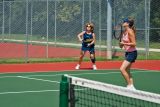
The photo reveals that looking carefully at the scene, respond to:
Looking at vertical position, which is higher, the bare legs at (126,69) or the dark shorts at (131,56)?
the dark shorts at (131,56)

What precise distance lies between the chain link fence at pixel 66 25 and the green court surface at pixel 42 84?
6.81 m

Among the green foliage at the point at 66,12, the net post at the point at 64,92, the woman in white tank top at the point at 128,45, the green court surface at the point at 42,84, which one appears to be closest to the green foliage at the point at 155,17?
the green foliage at the point at 66,12

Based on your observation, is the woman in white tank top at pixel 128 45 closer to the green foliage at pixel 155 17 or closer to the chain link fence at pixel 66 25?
the chain link fence at pixel 66 25

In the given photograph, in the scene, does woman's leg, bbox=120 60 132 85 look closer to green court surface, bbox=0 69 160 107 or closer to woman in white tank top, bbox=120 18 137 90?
woman in white tank top, bbox=120 18 137 90

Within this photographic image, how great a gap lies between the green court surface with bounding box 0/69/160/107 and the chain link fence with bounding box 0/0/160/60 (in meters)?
6.81

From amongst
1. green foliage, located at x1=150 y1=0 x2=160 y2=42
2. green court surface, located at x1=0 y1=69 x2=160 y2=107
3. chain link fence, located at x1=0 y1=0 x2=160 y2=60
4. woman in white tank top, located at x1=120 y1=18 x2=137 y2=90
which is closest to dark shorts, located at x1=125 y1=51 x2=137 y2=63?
woman in white tank top, located at x1=120 y1=18 x2=137 y2=90

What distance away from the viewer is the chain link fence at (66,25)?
A: 23641 millimetres

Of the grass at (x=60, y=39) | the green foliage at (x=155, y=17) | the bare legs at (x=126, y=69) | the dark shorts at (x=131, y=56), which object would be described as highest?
the green foliage at (x=155, y=17)

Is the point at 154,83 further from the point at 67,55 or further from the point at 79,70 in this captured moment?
the point at 67,55

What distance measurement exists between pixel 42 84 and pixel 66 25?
14982mm

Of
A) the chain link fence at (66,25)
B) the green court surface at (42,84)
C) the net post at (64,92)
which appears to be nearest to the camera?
the net post at (64,92)

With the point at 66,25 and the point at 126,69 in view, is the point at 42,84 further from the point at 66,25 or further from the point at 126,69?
the point at 66,25

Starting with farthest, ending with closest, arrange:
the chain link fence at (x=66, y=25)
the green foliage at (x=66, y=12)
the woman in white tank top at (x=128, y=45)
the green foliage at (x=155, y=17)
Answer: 1. the green foliage at (x=66, y=12)
2. the green foliage at (x=155, y=17)
3. the chain link fence at (x=66, y=25)
4. the woman in white tank top at (x=128, y=45)

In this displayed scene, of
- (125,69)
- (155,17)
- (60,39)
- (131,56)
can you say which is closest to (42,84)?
(125,69)
